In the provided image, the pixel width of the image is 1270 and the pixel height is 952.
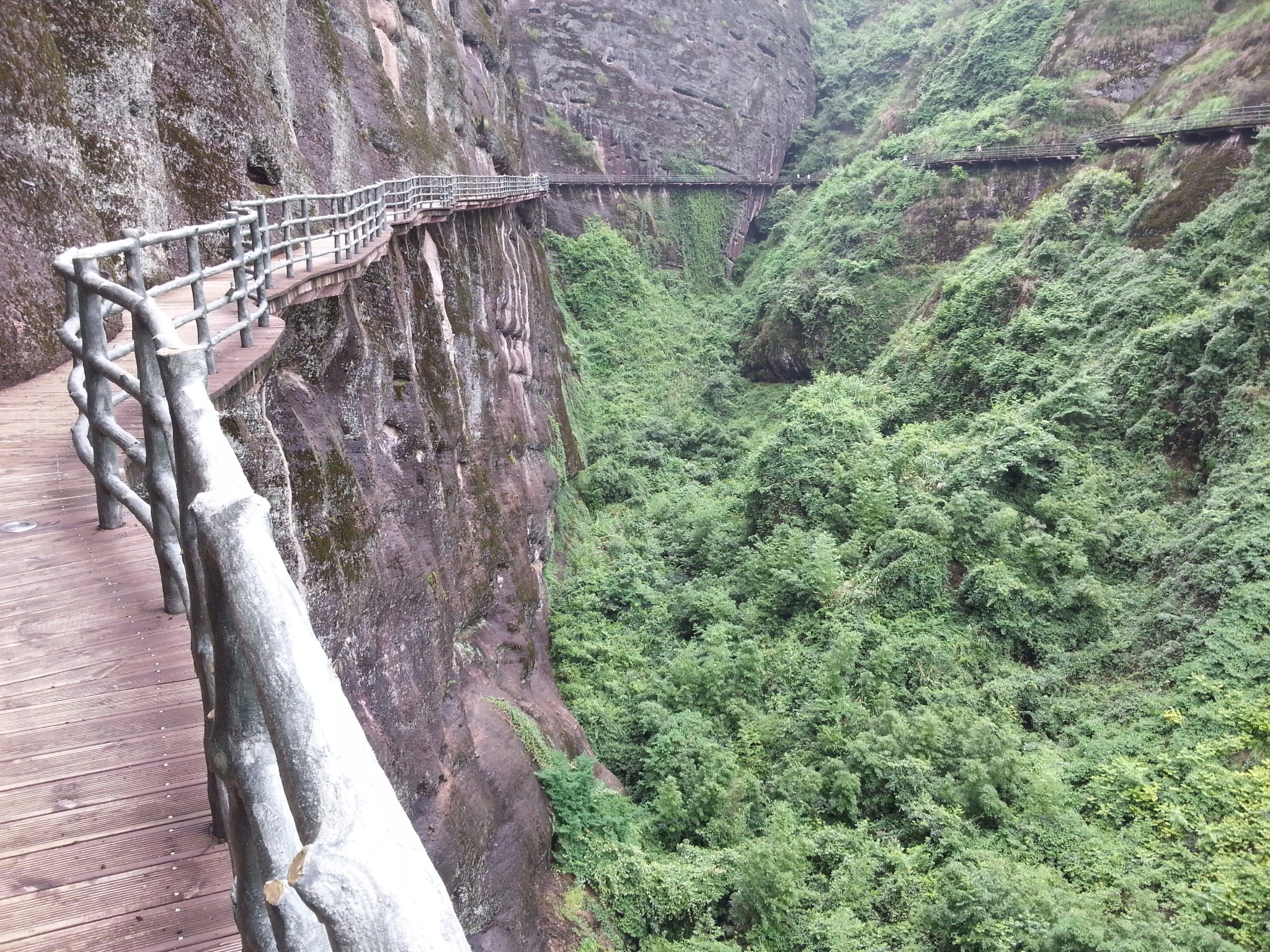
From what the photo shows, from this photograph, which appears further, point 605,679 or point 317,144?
point 605,679

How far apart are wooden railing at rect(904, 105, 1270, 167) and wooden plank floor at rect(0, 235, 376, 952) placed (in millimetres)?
23968

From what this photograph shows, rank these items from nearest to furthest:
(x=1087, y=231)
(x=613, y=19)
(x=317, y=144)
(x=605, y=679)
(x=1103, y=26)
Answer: (x=317, y=144)
(x=605, y=679)
(x=1087, y=231)
(x=1103, y=26)
(x=613, y=19)

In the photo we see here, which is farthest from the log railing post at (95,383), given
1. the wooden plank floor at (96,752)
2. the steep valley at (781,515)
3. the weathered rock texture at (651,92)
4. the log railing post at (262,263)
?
the weathered rock texture at (651,92)

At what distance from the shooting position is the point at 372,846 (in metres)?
1.37

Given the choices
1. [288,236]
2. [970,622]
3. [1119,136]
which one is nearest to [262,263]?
[288,236]

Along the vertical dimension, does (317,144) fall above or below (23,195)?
above

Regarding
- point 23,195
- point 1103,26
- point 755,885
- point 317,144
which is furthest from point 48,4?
point 1103,26

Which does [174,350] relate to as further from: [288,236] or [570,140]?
[570,140]

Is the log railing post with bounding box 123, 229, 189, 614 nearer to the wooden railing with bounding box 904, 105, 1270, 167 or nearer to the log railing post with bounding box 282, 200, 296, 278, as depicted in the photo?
the log railing post with bounding box 282, 200, 296, 278

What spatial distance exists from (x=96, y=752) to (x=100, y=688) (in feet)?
1.04

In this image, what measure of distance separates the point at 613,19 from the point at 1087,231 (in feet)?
88.6

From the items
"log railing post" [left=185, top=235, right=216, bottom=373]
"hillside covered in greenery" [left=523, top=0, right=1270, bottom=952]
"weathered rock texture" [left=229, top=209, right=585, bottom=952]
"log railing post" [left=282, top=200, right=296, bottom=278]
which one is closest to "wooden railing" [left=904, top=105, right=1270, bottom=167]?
"hillside covered in greenery" [left=523, top=0, right=1270, bottom=952]

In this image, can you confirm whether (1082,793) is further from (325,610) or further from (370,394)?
(370,394)

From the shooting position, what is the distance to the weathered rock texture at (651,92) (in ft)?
121
